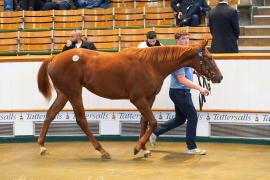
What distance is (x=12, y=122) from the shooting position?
1145 cm

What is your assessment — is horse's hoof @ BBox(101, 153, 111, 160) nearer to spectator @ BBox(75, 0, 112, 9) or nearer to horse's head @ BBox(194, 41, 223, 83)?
horse's head @ BBox(194, 41, 223, 83)

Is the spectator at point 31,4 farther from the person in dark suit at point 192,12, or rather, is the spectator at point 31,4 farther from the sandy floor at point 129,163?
the sandy floor at point 129,163

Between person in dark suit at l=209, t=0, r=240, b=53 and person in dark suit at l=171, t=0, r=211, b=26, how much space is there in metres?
3.23

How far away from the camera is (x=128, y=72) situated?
32.0 feet

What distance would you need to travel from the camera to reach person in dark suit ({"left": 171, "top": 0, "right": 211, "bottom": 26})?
583 inches

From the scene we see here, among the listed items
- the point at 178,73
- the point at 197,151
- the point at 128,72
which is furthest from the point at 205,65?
the point at 197,151

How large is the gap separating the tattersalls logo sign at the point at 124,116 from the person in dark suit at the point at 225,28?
119 cm

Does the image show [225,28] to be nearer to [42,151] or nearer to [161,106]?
[161,106]

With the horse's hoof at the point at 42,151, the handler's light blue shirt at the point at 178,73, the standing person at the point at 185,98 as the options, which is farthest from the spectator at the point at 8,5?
the handler's light blue shirt at the point at 178,73

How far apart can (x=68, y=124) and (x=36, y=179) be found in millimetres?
3188

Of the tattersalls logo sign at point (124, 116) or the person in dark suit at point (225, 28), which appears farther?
the person in dark suit at point (225, 28)

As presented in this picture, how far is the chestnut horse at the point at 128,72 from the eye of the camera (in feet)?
31.7

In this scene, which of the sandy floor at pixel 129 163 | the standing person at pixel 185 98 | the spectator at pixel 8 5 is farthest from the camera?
the spectator at pixel 8 5

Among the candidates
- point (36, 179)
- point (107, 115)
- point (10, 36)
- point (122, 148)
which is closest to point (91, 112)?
point (107, 115)
